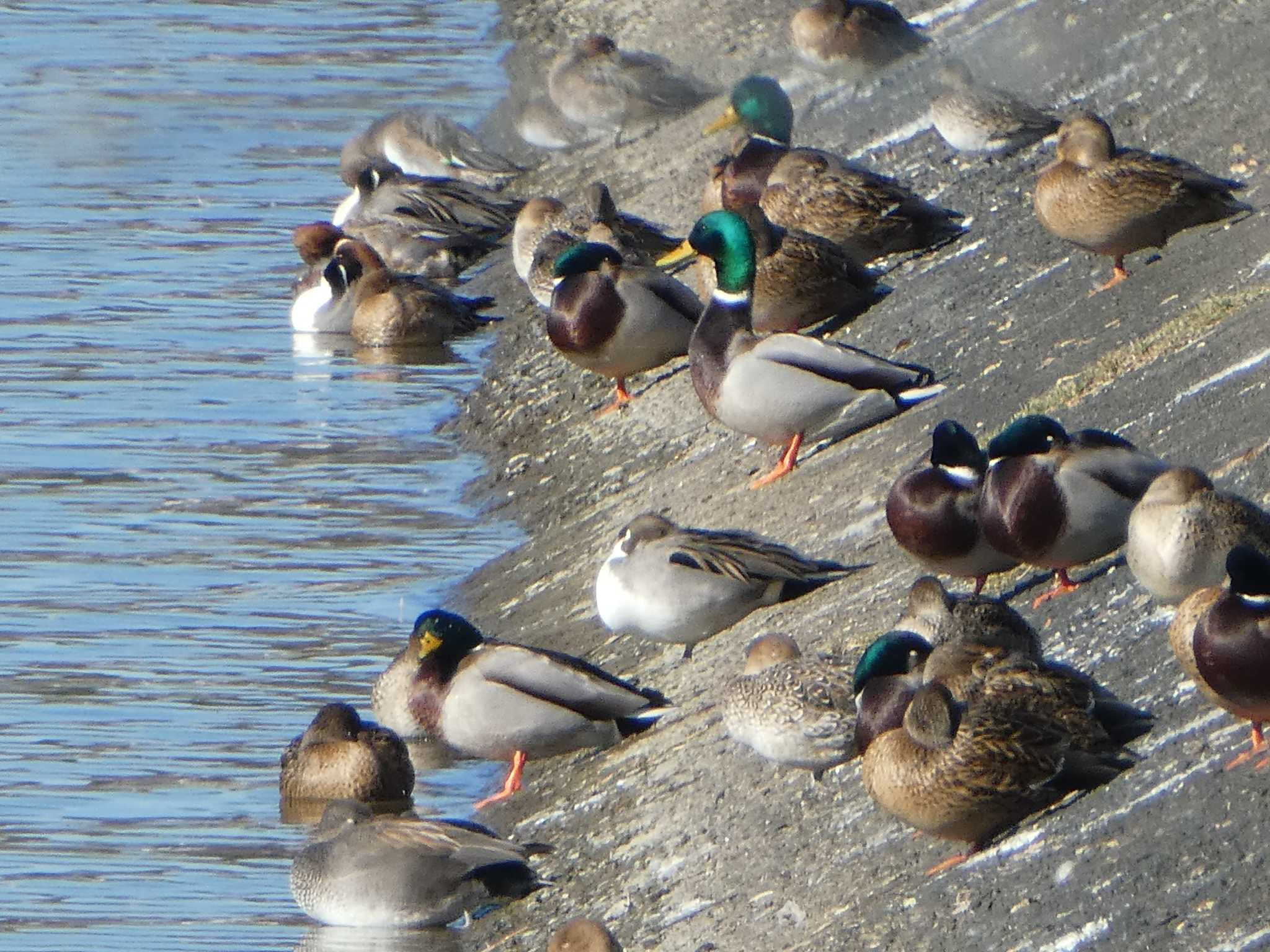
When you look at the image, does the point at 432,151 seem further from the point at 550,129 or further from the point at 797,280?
the point at 797,280

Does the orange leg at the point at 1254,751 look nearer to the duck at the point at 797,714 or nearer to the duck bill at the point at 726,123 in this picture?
the duck at the point at 797,714

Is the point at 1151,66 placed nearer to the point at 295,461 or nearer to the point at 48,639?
the point at 295,461

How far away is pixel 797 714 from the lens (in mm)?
8062

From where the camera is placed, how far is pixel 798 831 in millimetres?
8039

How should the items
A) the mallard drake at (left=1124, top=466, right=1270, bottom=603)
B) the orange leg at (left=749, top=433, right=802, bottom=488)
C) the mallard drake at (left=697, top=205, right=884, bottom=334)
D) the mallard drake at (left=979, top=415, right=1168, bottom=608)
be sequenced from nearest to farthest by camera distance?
the mallard drake at (left=1124, top=466, right=1270, bottom=603)
the mallard drake at (left=979, top=415, right=1168, bottom=608)
the orange leg at (left=749, top=433, right=802, bottom=488)
the mallard drake at (left=697, top=205, right=884, bottom=334)

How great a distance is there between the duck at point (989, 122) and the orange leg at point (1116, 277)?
312 centimetres

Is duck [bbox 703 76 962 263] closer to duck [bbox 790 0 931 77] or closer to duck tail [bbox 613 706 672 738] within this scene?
duck [bbox 790 0 931 77]

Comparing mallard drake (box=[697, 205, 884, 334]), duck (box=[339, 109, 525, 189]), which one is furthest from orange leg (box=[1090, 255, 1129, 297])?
duck (box=[339, 109, 525, 189])

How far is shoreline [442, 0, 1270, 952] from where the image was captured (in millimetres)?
7039

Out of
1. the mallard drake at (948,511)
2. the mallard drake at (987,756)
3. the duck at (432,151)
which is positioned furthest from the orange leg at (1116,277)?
the duck at (432,151)

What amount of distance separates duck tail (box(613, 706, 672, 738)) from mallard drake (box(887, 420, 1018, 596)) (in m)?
1.14

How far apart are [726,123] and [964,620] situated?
31.6ft

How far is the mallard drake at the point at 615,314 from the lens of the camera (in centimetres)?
1330

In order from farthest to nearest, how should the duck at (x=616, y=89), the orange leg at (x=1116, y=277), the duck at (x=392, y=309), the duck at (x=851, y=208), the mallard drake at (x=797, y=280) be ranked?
1. the duck at (x=616, y=89)
2. the duck at (x=392, y=309)
3. the duck at (x=851, y=208)
4. the mallard drake at (x=797, y=280)
5. the orange leg at (x=1116, y=277)
